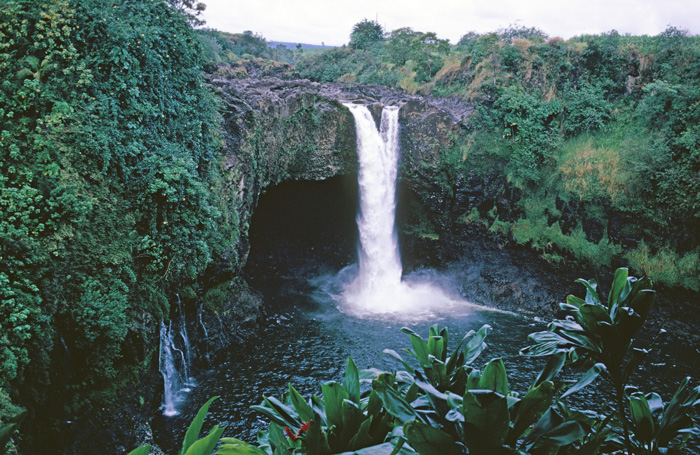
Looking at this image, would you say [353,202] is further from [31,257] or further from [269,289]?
[31,257]

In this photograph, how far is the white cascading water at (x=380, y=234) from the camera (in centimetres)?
1581

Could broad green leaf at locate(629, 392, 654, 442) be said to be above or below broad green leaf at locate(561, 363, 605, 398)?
below

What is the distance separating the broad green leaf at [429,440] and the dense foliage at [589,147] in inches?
573

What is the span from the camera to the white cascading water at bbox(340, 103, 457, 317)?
623 inches

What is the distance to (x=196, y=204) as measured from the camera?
9.17 m

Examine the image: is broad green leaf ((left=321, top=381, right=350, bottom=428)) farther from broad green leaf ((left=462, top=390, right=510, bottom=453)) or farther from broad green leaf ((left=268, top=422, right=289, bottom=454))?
broad green leaf ((left=462, top=390, right=510, bottom=453))

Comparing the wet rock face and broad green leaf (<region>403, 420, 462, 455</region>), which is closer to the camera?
broad green leaf (<region>403, 420, 462, 455</region>)

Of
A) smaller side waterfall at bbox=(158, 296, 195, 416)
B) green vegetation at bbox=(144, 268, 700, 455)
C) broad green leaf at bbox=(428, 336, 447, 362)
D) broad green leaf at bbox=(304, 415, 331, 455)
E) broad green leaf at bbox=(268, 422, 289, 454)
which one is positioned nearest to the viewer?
green vegetation at bbox=(144, 268, 700, 455)

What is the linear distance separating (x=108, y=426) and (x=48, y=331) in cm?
188

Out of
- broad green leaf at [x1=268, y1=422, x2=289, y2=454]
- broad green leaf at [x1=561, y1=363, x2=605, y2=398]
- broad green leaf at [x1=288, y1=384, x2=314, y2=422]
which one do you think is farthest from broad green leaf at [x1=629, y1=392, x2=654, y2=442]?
broad green leaf at [x1=268, y1=422, x2=289, y2=454]

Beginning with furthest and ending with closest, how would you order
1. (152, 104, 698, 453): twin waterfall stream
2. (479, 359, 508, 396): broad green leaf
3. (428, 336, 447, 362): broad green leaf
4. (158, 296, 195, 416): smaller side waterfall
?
(152, 104, 698, 453): twin waterfall stream → (158, 296, 195, 416): smaller side waterfall → (428, 336, 447, 362): broad green leaf → (479, 359, 508, 396): broad green leaf

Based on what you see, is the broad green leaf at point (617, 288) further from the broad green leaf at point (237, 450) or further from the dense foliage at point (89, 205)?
the dense foliage at point (89, 205)

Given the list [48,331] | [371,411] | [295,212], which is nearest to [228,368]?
[48,331]

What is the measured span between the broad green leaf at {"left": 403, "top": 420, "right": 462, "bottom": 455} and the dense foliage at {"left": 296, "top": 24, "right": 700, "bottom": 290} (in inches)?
573
